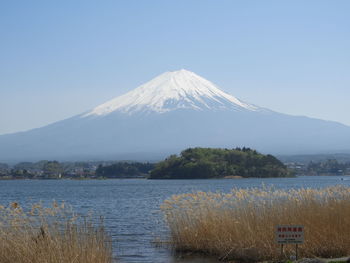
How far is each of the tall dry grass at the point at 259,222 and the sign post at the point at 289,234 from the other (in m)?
0.93

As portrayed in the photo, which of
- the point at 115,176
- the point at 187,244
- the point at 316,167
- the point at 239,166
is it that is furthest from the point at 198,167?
the point at 187,244

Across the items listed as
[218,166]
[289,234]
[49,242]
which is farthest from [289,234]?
[218,166]

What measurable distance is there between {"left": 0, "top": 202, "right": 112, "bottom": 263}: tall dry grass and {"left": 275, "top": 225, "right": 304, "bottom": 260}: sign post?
3471mm

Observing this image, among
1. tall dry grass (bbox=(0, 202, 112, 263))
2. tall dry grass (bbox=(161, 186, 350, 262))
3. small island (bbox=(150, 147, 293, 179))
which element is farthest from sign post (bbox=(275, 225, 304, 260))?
small island (bbox=(150, 147, 293, 179))

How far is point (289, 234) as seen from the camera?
14742mm

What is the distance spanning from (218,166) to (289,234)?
7523 cm

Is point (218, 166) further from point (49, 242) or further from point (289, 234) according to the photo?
point (49, 242)

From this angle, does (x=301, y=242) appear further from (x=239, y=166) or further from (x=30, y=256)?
(x=239, y=166)

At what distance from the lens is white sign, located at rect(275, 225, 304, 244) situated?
1469 cm

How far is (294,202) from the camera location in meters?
16.8

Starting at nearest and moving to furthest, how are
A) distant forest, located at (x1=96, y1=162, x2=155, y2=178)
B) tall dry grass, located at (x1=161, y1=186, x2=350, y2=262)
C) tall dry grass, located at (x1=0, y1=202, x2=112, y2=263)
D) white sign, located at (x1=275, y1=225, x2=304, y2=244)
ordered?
tall dry grass, located at (x1=0, y1=202, x2=112, y2=263) → white sign, located at (x1=275, y1=225, x2=304, y2=244) → tall dry grass, located at (x1=161, y1=186, x2=350, y2=262) → distant forest, located at (x1=96, y1=162, x2=155, y2=178)

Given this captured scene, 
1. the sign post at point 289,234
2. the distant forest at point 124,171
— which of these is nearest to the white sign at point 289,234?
the sign post at point 289,234

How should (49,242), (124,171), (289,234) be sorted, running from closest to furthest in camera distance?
(49,242) → (289,234) → (124,171)

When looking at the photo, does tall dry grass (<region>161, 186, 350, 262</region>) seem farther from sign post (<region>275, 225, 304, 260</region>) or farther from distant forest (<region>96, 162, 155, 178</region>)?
distant forest (<region>96, 162, 155, 178</region>)
